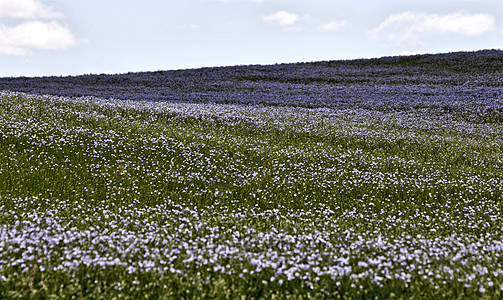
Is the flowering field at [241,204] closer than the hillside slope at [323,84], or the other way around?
the flowering field at [241,204]

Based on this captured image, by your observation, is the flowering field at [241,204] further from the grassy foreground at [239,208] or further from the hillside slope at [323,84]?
the hillside slope at [323,84]

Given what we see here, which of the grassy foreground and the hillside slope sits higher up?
the hillside slope

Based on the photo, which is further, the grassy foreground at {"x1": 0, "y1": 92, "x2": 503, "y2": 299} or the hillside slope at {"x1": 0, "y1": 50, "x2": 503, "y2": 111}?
the hillside slope at {"x1": 0, "y1": 50, "x2": 503, "y2": 111}

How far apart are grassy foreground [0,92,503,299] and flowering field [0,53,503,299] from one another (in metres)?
0.05

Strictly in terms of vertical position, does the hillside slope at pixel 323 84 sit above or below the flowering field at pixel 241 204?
above

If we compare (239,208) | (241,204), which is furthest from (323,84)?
(239,208)

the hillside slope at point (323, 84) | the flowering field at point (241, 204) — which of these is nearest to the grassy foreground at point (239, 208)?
the flowering field at point (241, 204)

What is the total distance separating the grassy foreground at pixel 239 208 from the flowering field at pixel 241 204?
50 mm

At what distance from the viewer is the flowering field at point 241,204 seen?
645 cm

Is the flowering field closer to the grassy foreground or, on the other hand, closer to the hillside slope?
the grassy foreground

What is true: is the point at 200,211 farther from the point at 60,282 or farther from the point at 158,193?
the point at 60,282

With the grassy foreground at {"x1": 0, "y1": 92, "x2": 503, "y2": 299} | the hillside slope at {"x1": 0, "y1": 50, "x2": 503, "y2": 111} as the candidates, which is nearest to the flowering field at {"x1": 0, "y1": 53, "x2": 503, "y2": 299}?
the grassy foreground at {"x1": 0, "y1": 92, "x2": 503, "y2": 299}

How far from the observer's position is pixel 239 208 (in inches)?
418

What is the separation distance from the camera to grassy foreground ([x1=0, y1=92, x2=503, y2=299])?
6.43 m
